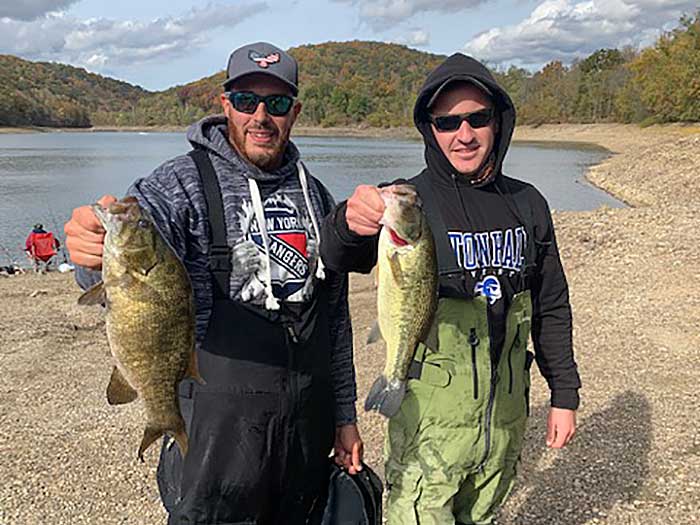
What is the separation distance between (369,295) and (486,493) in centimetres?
868

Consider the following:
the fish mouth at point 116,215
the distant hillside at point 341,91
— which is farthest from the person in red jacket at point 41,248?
the distant hillside at point 341,91

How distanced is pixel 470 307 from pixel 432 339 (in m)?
0.26

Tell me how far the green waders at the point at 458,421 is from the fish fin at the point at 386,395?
0.17 m

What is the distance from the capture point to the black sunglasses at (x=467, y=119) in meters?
2.97

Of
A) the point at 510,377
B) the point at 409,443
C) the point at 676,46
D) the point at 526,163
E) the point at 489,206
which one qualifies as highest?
the point at 676,46

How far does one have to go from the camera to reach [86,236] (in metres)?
2.08

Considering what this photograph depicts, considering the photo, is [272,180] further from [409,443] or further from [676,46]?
[676,46]

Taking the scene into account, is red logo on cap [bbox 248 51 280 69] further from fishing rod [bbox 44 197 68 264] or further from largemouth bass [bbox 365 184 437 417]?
fishing rod [bbox 44 197 68 264]

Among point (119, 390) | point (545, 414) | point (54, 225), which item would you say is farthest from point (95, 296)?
point (54, 225)

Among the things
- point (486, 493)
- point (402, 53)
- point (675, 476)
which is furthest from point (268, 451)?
point (402, 53)

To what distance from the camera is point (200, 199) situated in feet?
8.84

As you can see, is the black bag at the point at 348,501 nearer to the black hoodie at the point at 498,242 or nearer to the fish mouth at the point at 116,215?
the black hoodie at the point at 498,242

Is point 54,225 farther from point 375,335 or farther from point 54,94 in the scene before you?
point 54,94

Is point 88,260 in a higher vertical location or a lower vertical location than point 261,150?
lower
